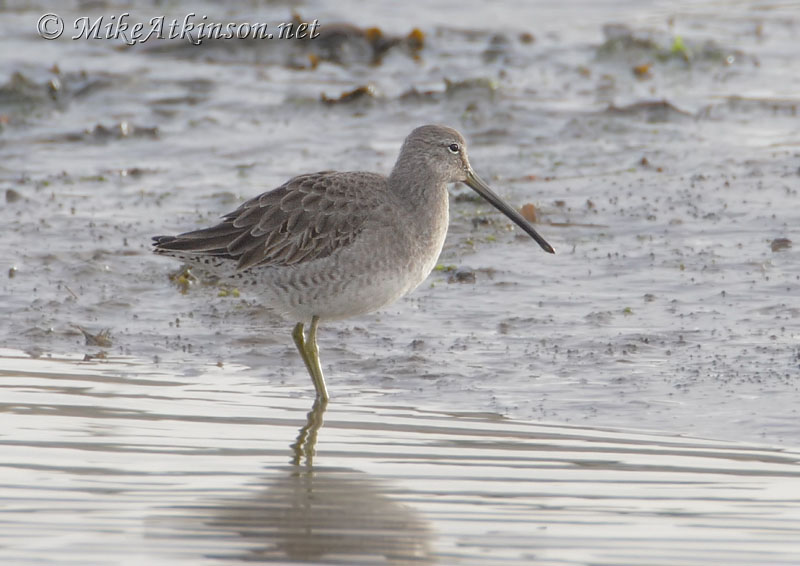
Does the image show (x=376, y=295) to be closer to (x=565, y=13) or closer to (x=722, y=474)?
(x=722, y=474)

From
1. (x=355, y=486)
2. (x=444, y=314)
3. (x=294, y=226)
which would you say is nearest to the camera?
(x=355, y=486)

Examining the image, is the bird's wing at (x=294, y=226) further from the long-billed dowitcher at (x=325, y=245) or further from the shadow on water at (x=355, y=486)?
the shadow on water at (x=355, y=486)

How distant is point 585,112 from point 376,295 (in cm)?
513

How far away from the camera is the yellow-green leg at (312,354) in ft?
18.5

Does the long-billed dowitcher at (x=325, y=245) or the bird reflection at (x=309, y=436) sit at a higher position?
the long-billed dowitcher at (x=325, y=245)

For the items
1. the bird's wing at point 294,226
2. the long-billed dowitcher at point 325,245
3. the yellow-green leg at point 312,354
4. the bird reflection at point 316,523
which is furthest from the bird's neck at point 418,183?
the bird reflection at point 316,523

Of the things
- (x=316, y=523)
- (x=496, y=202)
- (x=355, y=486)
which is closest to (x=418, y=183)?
(x=496, y=202)

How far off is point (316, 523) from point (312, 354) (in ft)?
5.54

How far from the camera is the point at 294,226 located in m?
5.78

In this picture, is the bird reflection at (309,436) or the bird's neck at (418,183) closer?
the bird reflection at (309,436)

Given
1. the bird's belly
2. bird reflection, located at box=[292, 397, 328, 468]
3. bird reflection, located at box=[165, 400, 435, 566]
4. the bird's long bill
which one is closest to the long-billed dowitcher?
the bird's belly

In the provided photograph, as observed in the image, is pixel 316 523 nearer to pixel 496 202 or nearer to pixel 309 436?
pixel 309 436

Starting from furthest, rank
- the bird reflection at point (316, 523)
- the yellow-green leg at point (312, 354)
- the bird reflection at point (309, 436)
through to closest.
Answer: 1. the yellow-green leg at point (312, 354)
2. the bird reflection at point (309, 436)
3. the bird reflection at point (316, 523)

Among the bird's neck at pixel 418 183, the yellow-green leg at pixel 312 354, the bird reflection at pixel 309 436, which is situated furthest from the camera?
the bird's neck at pixel 418 183
